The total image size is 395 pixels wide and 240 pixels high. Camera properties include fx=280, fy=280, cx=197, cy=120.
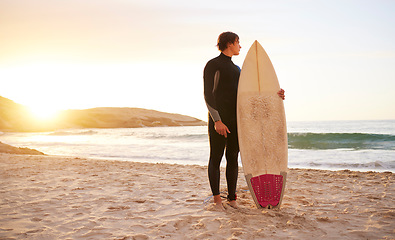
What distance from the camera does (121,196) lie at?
3268mm

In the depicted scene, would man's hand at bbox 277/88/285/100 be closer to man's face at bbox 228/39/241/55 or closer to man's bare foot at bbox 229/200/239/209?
man's face at bbox 228/39/241/55

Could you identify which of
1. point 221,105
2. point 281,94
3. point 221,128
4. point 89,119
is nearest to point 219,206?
point 221,128

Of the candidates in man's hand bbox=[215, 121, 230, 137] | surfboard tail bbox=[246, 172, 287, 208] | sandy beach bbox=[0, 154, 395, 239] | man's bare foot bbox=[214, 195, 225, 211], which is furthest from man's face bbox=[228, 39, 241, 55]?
sandy beach bbox=[0, 154, 395, 239]

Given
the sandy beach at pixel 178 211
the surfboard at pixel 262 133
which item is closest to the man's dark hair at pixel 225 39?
the surfboard at pixel 262 133

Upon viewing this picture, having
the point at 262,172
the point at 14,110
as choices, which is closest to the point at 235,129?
the point at 262,172

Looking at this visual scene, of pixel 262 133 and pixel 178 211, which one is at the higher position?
pixel 262 133

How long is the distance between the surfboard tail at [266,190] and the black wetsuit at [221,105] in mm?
212

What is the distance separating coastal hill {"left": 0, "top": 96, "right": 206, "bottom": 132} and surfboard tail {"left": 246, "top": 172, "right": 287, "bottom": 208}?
4246cm

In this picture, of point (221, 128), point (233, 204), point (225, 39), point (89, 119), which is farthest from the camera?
point (89, 119)

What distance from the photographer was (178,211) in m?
2.67

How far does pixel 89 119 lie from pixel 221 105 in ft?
174

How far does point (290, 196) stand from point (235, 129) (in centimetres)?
123

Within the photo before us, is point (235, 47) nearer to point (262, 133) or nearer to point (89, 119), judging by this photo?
point (262, 133)

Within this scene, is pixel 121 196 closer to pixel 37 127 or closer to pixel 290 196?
pixel 290 196
